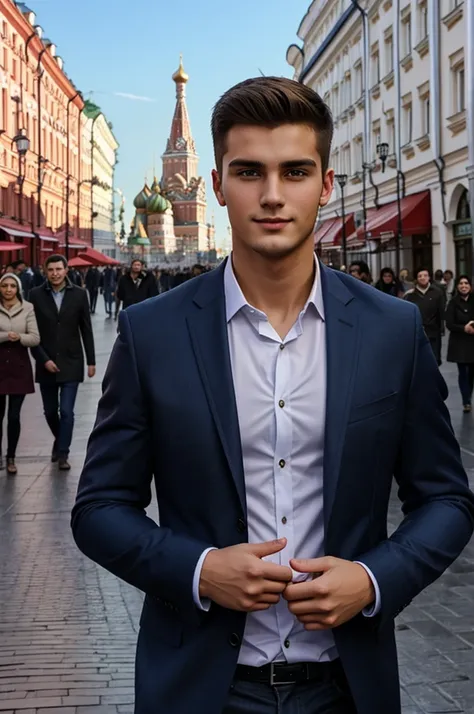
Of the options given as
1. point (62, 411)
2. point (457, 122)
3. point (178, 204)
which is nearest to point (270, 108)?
point (62, 411)

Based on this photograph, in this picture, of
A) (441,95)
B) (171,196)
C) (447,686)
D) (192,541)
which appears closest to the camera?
(192,541)

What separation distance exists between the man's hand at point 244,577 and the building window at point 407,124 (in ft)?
108

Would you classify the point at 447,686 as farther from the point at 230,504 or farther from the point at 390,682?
the point at 230,504

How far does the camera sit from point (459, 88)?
28188mm

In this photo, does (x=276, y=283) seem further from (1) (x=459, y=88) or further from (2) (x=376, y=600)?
(1) (x=459, y=88)

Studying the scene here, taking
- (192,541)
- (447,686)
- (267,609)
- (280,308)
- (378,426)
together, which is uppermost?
(280,308)

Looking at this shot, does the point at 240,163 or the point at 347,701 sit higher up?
the point at 240,163

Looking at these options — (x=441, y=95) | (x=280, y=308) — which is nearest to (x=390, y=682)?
(x=280, y=308)

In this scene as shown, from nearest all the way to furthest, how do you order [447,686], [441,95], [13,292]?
[447,686]
[13,292]
[441,95]

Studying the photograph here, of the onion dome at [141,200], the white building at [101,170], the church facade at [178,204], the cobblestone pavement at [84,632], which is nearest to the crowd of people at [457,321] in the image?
the cobblestone pavement at [84,632]

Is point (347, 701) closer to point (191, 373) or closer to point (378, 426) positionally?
point (378, 426)

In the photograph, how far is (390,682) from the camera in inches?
82.3

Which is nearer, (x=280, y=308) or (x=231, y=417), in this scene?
(x=231, y=417)

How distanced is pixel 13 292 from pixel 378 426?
847 cm
